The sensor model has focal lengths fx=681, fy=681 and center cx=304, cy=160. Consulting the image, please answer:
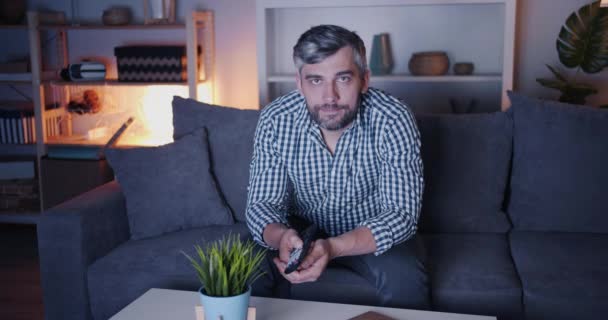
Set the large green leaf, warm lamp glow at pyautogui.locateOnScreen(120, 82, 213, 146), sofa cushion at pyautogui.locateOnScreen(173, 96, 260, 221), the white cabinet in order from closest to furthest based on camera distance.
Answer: sofa cushion at pyautogui.locateOnScreen(173, 96, 260, 221)
the large green leaf
the white cabinet
warm lamp glow at pyautogui.locateOnScreen(120, 82, 213, 146)

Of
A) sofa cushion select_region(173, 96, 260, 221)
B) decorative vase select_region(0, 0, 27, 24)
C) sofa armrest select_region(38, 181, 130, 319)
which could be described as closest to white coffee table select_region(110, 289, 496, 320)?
sofa armrest select_region(38, 181, 130, 319)

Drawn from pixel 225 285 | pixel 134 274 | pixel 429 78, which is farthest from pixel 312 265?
pixel 429 78

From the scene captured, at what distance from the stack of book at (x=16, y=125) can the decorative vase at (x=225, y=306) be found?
2.84 m

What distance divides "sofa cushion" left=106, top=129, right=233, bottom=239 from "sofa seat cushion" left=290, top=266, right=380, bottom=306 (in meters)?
0.60

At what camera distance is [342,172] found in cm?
209

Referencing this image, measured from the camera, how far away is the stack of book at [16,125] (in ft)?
12.8

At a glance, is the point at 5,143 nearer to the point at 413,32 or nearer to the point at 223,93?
the point at 223,93

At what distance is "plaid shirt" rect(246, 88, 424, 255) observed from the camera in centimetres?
200

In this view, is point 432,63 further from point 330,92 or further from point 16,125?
point 16,125

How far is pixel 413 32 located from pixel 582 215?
1.50 meters

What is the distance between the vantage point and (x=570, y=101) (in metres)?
3.12

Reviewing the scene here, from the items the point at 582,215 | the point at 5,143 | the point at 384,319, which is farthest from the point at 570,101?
the point at 5,143

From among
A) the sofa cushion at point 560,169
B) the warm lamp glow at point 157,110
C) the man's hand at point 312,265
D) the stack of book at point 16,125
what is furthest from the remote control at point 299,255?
the stack of book at point 16,125

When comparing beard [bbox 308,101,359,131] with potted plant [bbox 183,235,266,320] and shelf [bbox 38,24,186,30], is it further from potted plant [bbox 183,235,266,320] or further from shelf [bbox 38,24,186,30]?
shelf [bbox 38,24,186,30]
